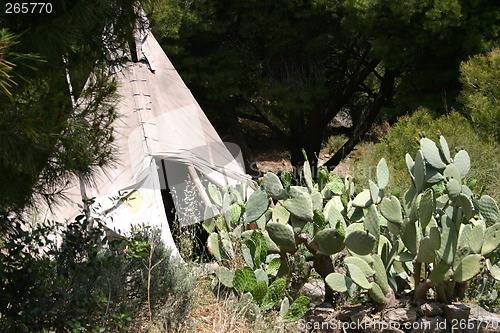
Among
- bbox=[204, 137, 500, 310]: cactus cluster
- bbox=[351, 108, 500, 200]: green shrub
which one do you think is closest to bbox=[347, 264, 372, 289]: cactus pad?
bbox=[204, 137, 500, 310]: cactus cluster

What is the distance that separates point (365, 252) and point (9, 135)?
2.12m

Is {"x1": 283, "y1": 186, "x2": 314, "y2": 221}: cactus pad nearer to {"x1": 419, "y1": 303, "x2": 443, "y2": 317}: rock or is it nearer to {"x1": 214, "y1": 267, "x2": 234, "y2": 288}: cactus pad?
{"x1": 214, "y1": 267, "x2": 234, "y2": 288}: cactus pad

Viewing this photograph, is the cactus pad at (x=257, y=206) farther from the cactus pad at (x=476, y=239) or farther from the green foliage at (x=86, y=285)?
the cactus pad at (x=476, y=239)

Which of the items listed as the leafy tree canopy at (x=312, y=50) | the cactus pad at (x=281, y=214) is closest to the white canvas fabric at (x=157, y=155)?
the cactus pad at (x=281, y=214)

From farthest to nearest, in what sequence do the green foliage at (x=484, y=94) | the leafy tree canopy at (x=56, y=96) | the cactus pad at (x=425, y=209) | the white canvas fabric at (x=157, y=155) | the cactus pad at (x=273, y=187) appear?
the green foliage at (x=484, y=94) → the white canvas fabric at (x=157, y=155) → the cactus pad at (x=273, y=187) → the cactus pad at (x=425, y=209) → the leafy tree canopy at (x=56, y=96)

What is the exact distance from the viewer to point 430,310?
12.9 feet

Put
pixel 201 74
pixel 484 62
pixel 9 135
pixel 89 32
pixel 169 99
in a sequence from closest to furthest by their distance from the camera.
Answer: pixel 9 135, pixel 89 32, pixel 169 99, pixel 484 62, pixel 201 74

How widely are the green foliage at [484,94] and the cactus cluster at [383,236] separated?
392cm

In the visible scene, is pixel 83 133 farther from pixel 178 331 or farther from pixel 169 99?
pixel 169 99

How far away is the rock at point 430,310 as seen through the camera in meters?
3.93

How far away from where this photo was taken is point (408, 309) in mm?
3965

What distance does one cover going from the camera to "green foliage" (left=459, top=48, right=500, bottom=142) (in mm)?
8062

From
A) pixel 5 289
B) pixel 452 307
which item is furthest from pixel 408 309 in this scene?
pixel 5 289

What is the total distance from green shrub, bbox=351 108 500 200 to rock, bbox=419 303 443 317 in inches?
120
